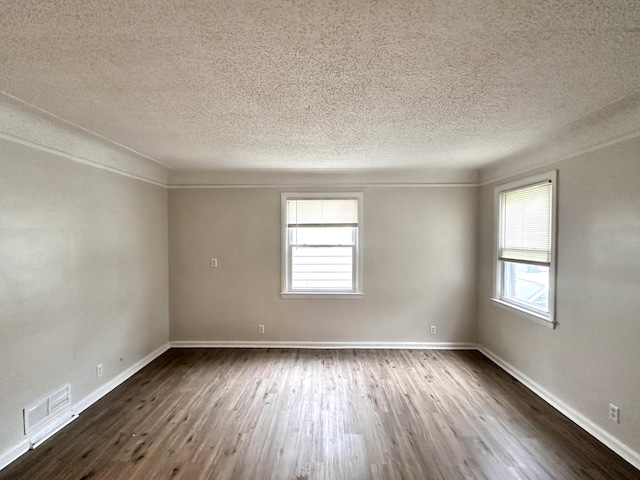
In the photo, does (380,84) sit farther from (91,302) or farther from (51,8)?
(91,302)

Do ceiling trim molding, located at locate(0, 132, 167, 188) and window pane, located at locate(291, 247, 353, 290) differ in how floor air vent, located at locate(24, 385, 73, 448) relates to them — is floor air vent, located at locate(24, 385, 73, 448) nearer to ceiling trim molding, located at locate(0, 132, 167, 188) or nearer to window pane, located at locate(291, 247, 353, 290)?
ceiling trim molding, located at locate(0, 132, 167, 188)

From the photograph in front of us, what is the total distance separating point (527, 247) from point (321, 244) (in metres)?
2.47

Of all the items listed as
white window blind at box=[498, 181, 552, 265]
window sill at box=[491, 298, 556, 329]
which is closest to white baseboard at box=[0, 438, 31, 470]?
window sill at box=[491, 298, 556, 329]

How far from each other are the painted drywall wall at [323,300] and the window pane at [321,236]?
0.22 metres

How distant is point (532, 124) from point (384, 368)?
293 centimetres

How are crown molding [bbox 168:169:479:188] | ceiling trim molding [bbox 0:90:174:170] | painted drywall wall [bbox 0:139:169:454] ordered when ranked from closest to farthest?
ceiling trim molding [bbox 0:90:174:170]
painted drywall wall [bbox 0:139:169:454]
crown molding [bbox 168:169:479:188]

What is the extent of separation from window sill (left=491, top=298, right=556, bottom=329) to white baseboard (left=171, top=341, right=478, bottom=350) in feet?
2.94

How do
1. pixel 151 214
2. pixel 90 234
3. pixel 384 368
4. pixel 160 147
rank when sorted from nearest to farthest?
pixel 90 234
pixel 160 147
pixel 384 368
pixel 151 214

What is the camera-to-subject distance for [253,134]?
263 centimetres

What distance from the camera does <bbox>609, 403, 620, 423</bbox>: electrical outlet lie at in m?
2.20

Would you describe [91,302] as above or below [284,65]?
below

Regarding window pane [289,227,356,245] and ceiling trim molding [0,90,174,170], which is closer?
ceiling trim molding [0,90,174,170]

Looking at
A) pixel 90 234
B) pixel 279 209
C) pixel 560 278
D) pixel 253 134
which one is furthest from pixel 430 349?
pixel 90 234

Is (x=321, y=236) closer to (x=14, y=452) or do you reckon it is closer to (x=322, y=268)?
(x=322, y=268)
